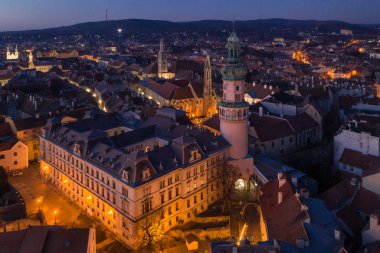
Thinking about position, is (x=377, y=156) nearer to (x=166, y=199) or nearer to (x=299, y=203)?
(x=299, y=203)

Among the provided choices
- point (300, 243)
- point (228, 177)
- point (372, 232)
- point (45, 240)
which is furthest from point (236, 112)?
point (45, 240)

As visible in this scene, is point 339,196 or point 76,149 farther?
point 76,149

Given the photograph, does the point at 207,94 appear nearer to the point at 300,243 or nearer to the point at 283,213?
the point at 283,213

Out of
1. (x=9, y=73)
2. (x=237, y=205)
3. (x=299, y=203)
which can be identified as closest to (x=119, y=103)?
(x=237, y=205)

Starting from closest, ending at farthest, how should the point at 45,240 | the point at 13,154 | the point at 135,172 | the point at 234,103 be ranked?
the point at 45,240 < the point at 135,172 < the point at 234,103 < the point at 13,154

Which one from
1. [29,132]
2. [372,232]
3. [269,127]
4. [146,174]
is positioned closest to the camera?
[372,232]

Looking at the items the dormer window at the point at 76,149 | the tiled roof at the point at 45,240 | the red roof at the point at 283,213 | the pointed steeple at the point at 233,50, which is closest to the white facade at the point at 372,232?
the red roof at the point at 283,213
